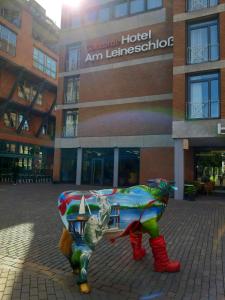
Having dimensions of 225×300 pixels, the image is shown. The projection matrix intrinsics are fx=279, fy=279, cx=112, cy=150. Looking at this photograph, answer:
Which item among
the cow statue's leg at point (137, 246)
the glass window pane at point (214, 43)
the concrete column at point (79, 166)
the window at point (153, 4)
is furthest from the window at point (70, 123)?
the cow statue's leg at point (137, 246)

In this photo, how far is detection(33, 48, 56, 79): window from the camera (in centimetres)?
3244

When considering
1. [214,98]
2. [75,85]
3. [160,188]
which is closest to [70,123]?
[75,85]

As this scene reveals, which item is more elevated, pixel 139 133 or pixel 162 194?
pixel 139 133

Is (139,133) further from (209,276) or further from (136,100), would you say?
(209,276)

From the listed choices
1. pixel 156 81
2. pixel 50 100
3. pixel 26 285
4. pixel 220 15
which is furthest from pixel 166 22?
pixel 26 285

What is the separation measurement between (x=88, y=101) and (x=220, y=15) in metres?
11.7

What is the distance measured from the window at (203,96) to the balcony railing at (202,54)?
3.14 ft

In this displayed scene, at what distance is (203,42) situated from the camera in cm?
1648

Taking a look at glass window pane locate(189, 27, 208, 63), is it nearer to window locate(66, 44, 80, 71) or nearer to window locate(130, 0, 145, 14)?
window locate(130, 0, 145, 14)

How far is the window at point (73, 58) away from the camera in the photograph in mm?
24484

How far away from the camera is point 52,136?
116 ft

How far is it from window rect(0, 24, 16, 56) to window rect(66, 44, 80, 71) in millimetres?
7432

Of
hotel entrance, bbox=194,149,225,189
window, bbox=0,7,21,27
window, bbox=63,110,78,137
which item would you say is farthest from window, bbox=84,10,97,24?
hotel entrance, bbox=194,149,225,189

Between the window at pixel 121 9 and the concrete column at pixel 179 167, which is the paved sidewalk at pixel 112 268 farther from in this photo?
the window at pixel 121 9
